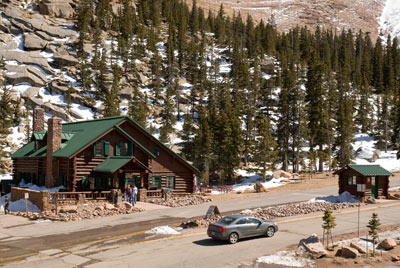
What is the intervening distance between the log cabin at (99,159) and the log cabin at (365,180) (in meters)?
16.9

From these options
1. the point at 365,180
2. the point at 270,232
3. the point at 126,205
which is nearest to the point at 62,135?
the point at 126,205

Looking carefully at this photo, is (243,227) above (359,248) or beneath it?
above

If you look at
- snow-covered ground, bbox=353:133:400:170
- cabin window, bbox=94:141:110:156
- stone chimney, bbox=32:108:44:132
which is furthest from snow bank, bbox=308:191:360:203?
snow-covered ground, bbox=353:133:400:170

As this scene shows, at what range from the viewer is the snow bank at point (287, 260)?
15.2 m

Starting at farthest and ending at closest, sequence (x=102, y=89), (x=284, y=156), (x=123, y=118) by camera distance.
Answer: (x=102, y=89) < (x=284, y=156) < (x=123, y=118)

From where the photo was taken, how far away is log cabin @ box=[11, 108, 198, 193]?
3469 centimetres

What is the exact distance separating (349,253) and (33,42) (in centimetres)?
10430

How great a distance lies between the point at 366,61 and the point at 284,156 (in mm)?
84132

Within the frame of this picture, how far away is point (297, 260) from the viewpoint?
51.0ft

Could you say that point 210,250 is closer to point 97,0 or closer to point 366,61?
point 366,61

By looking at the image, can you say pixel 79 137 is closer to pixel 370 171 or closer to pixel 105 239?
pixel 105 239

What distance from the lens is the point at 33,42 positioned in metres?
101

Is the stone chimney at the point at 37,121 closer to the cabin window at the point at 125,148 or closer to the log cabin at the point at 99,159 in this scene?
the log cabin at the point at 99,159

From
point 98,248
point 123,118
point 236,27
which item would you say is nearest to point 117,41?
point 236,27
